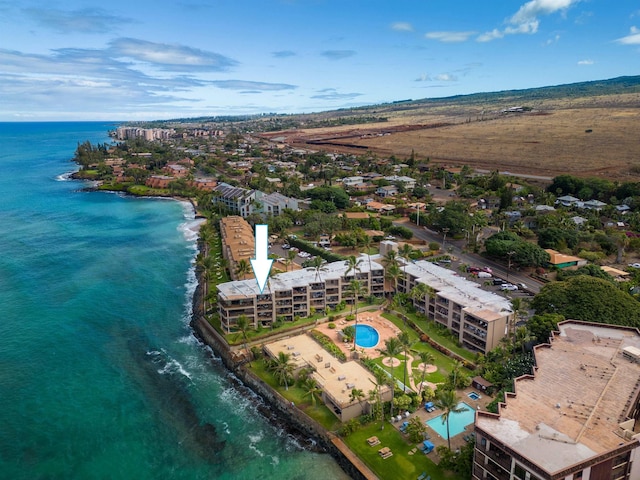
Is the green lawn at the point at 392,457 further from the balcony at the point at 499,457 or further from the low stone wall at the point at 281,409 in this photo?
the balcony at the point at 499,457

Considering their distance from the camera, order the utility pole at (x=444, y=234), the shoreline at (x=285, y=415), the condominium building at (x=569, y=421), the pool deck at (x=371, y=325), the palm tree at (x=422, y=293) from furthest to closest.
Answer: the utility pole at (x=444, y=234), the palm tree at (x=422, y=293), the pool deck at (x=371, y=325), the shoreline at (x=285, y=415), the condominium building at (x=569, y=421)

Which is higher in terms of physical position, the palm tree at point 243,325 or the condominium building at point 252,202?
the condominium building at point 252,202

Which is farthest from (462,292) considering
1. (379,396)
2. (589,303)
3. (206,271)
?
(206,271)

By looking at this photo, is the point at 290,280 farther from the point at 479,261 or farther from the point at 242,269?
the point at 479,261

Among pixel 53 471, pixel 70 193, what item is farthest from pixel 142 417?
pixel 70 193

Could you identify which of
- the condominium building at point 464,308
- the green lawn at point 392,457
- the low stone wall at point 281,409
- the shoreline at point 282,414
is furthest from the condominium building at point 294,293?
the green lawn at point 392,457

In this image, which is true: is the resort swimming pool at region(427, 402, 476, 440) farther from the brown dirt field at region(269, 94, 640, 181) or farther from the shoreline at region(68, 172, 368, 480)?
the brown dirt field at region(269, 94, 640, 181)
